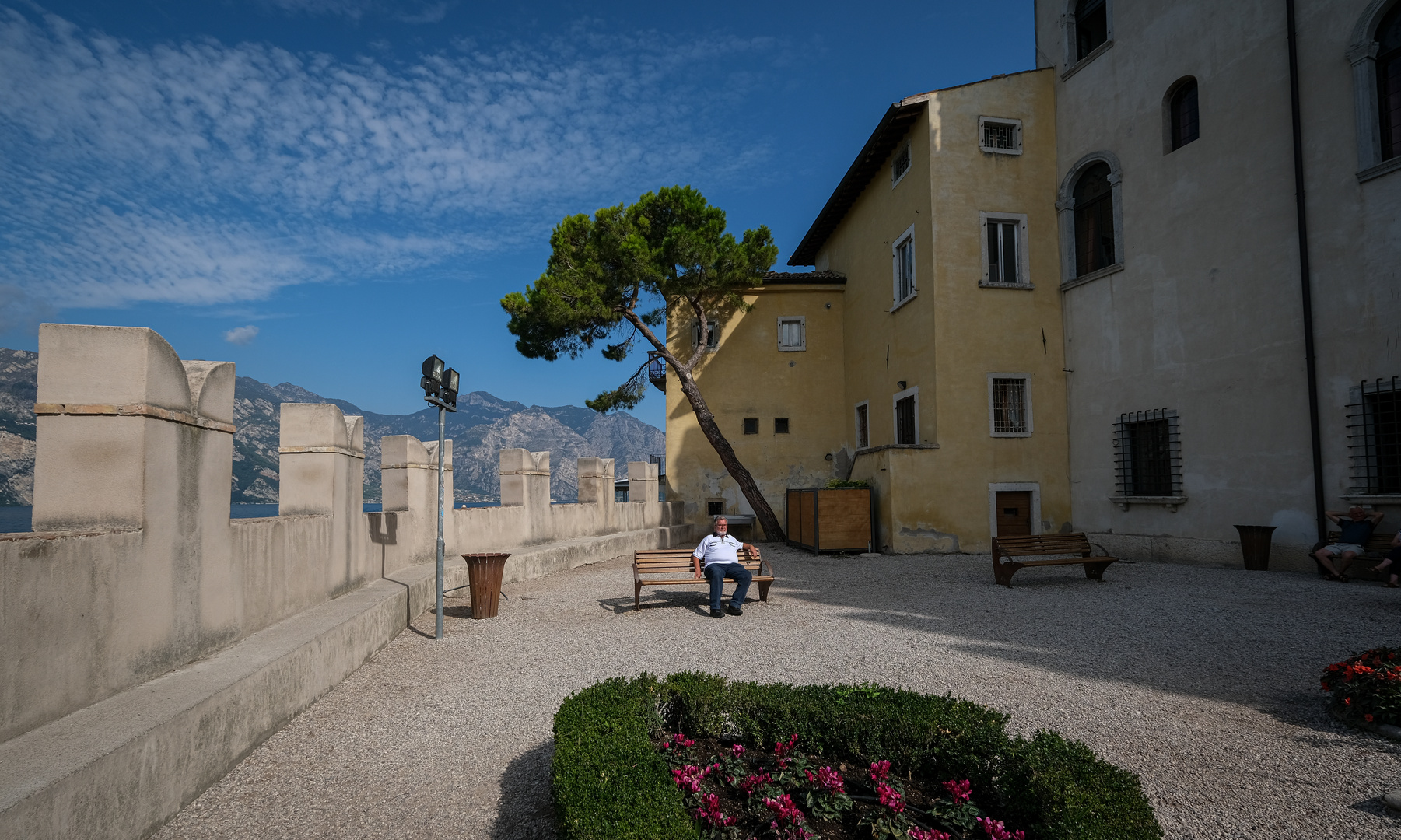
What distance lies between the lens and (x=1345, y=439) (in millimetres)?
11320

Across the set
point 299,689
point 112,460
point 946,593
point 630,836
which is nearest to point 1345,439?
point 946,593

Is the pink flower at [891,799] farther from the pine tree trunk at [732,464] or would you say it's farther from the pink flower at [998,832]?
the pine tree trunk at [732,464]

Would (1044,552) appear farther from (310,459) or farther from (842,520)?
(310,459)

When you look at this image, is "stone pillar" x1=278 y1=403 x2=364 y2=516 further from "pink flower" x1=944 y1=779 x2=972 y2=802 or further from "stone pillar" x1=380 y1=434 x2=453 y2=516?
"pink flower" x1=944 y1=779 x2=972 y2=802

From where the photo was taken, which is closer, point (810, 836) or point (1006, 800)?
point (810, 836)

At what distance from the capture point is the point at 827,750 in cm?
412

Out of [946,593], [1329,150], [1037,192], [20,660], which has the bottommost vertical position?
[946,593]

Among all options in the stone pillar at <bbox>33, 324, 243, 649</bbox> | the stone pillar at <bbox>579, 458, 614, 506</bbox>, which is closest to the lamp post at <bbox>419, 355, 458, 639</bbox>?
the stone pillar at <bbox>33, 324, 243, 649</bbox>

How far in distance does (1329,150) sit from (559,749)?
14245 mm

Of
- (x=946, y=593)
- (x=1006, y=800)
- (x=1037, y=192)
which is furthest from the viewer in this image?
(x=1037, y=192)

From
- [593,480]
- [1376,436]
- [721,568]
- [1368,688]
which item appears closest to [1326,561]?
[1376,436]

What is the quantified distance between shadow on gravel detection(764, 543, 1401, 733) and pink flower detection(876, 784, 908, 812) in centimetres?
351

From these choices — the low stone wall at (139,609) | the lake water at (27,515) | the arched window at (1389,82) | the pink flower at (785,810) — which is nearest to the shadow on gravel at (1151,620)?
the pink flower at (785,810)

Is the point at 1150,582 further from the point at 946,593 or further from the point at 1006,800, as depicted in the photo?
the point at 1006,800
